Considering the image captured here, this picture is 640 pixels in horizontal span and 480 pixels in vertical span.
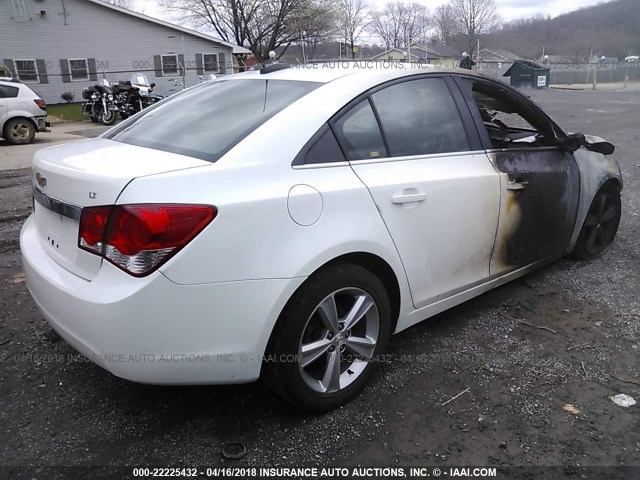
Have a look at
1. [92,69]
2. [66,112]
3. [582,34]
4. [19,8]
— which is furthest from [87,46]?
[582,34]

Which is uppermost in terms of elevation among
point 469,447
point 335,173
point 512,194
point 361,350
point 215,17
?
point 215,17

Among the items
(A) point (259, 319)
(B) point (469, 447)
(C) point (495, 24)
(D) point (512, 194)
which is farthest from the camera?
(C) point (495, 24)

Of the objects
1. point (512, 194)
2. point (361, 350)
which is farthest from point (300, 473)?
point (512, 194)

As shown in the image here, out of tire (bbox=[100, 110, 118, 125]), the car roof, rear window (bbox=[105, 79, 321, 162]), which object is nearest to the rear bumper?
rear window (bbox=[105, 79, 321, 162])

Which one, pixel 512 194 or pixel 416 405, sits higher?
pixel 512 194

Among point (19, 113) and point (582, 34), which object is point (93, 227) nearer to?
point (19, 113)

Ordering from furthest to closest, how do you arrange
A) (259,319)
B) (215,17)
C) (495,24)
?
(495,24), (215,17), (259,319)

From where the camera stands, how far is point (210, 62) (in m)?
30.5

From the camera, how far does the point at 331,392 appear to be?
99.3 inches

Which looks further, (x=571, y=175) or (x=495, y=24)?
(x=495, y=24)

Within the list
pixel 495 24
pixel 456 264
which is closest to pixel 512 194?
pixel 456 264

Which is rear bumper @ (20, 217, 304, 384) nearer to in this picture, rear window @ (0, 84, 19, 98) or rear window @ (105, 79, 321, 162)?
rear window @ (105, 79, 321, 162)

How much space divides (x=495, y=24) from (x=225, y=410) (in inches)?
2952

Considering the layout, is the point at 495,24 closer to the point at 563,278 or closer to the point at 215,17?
the point at 215,17
